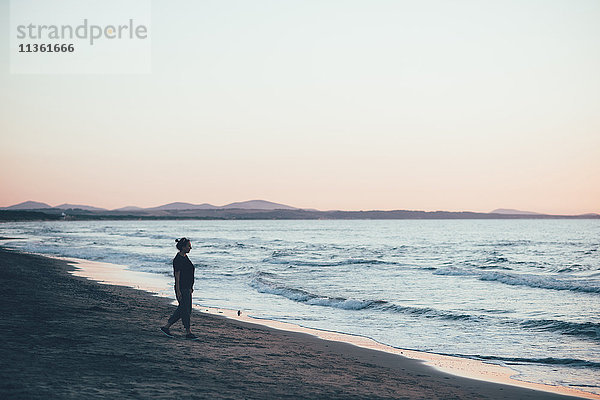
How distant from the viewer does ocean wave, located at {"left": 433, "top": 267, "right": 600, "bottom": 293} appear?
2192cm

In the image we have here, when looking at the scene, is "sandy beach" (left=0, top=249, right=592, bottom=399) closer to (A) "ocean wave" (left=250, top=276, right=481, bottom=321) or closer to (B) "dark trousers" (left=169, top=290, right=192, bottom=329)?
(B) "dark trousers" (left=169, top=290, right=192, bottom=329)

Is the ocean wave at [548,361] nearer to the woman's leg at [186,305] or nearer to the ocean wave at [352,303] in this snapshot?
the ocean wave at [352,303]

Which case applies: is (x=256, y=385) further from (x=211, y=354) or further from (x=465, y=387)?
(x=465, y=387)

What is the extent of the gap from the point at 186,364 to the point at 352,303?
9973 mm

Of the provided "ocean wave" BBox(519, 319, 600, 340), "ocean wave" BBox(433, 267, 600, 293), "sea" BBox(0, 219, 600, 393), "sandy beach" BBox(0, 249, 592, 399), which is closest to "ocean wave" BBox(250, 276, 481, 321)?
"sea" BBox(0, 219, 600, 393)

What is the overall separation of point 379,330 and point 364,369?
14.5 ft

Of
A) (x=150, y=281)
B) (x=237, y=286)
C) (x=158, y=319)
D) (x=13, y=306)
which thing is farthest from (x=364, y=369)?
(x=150, y=281)

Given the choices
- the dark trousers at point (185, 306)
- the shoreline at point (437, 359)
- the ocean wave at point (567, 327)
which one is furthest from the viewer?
the ocean wave at point (567, 327)

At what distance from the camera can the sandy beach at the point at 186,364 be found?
22.1 ft

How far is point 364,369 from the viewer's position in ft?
30.3

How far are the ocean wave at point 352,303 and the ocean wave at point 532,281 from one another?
8.86 metres

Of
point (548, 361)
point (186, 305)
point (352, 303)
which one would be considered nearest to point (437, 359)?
point (548, 361)

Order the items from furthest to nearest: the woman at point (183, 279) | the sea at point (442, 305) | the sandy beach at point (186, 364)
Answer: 1. the sea at point (442, 305)
2. the woman at point (183, 279)
3. the sandy beach at point (186, 364)

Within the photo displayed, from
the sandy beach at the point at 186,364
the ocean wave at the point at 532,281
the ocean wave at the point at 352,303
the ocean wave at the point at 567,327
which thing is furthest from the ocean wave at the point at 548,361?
the ocean wave at the point at 532,281
